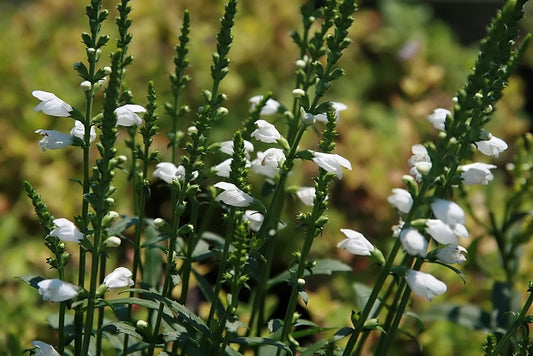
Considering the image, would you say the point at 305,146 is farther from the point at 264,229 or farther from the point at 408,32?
the point at 264,229

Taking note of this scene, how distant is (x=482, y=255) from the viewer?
409 centimetres

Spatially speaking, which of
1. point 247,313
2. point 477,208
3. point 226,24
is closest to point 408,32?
point 477,208

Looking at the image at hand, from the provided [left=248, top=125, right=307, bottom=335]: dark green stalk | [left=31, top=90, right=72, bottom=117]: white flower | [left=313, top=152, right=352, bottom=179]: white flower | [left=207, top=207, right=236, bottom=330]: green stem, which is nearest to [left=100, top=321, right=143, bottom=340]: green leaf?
[left=207, top=207, right=236, bottom=330]: green stem

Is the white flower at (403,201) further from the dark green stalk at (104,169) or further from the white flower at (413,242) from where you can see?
the dark green stalk at (104,169)

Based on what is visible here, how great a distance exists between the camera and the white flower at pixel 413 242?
1361mm

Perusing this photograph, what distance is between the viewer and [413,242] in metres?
1.36

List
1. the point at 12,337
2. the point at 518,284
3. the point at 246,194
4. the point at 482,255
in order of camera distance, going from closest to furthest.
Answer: the point at 246,194, the point at 12,337, the point at 518,284, the point at 482,255

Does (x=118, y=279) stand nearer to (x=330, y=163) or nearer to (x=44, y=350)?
(x=44, y=350)

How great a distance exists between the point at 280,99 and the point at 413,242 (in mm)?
3585

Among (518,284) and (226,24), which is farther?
(518,284)

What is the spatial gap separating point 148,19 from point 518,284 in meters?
3.19

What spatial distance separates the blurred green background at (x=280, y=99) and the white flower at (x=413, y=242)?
1964 millimetres

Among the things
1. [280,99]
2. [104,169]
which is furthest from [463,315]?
[280,99]

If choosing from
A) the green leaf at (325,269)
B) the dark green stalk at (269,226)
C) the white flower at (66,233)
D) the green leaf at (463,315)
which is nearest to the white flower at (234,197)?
the dark green stalk at (269,226)
